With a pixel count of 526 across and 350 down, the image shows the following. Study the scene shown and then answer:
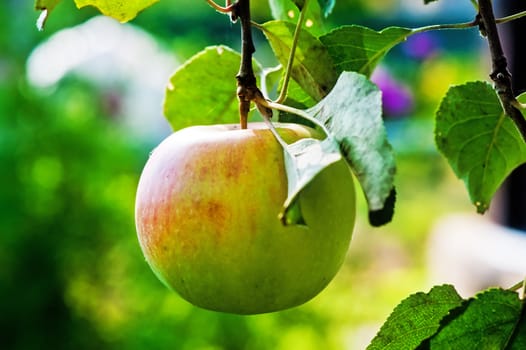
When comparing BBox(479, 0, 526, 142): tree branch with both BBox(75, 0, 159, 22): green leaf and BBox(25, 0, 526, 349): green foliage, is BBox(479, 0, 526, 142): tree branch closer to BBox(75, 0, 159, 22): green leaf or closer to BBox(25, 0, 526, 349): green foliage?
BBox(25, 0, 526, 349): green foliage

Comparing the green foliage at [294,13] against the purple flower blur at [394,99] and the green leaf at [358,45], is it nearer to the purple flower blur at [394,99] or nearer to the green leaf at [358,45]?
the green leaf at [358,45]

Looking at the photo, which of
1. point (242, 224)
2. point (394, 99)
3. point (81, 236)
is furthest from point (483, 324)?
point (394, 99)

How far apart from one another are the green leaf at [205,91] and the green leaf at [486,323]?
0.25 metres

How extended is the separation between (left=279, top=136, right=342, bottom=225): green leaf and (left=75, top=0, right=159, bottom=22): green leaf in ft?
0.52

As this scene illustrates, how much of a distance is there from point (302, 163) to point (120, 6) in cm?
19

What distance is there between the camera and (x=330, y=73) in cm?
50

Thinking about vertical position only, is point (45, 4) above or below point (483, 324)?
above

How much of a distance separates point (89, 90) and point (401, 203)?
1.83 metres

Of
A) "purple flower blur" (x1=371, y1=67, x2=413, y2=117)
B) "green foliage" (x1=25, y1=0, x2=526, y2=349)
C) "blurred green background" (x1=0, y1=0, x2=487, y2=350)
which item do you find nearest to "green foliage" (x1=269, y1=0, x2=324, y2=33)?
"green foliage" (x1=25, y1=0, x2=526, y2=349)

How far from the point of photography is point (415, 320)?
440mm

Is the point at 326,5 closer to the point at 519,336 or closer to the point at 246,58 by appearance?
the point at 246,58

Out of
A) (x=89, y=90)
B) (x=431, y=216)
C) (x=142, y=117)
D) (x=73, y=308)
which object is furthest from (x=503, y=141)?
(x=431, y=216)

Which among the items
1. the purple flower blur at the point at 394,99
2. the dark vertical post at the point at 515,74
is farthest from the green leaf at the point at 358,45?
the purple flower blur at the point at 394,99

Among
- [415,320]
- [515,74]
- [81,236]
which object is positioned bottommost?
[81,236]
